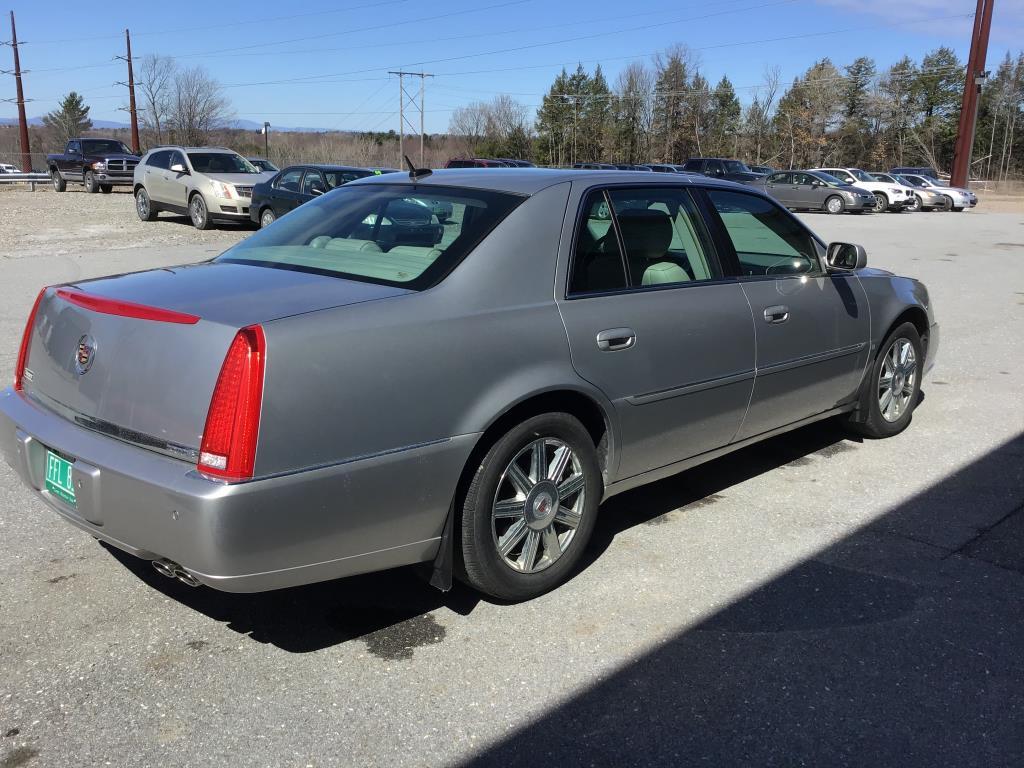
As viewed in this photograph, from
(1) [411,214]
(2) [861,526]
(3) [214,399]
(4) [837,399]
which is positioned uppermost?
(1) [411,214]

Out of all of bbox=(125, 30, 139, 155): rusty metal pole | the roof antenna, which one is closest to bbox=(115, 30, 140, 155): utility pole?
bbox=(125, 30, 139, 155): rusty metal pole

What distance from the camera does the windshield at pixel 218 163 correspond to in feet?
63.4

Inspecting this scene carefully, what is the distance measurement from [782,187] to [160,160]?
74.5ft

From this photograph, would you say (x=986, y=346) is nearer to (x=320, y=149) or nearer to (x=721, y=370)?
(x=721, y=370)

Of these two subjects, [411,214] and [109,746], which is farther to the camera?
[411,214]

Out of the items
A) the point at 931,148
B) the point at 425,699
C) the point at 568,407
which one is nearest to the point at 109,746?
the point at 425,699

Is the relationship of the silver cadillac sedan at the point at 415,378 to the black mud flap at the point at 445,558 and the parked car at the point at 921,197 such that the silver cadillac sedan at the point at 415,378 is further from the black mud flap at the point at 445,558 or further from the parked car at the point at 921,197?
the parked car at the point at 921,197

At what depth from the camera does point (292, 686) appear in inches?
116

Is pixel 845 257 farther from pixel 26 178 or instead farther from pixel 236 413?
pixel 26 178

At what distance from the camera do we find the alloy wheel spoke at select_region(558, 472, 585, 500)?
357cm

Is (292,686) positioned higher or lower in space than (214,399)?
lower

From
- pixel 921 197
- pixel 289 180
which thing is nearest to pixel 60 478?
pixel 289 180

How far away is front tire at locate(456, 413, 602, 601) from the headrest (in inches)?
36.5

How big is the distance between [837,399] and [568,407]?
2238mm
